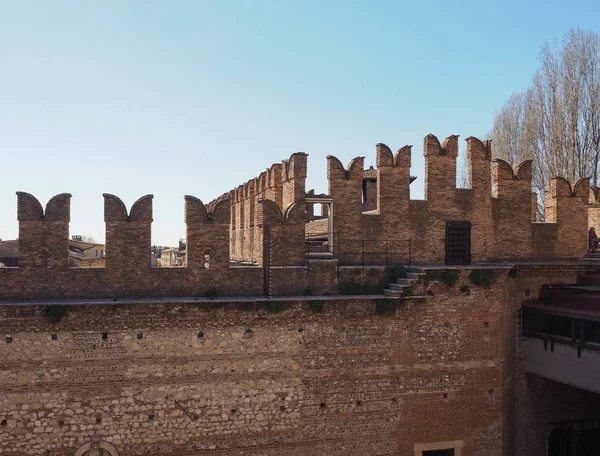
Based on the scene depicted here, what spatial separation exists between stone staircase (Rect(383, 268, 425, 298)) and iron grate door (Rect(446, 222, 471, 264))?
1.84 m

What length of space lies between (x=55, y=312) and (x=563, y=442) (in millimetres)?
15263

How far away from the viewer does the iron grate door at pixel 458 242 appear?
16.0m

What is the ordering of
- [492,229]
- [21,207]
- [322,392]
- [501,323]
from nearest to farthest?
[21,207] → [322,392] → [501,323] → [492,229]

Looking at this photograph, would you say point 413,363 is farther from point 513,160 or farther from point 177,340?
point 513,160

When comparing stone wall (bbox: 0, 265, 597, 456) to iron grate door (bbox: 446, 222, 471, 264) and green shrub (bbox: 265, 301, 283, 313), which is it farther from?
iron grate door (bbox: 446, 222, 471, 264)

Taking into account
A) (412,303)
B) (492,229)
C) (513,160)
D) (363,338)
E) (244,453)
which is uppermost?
(513,160)

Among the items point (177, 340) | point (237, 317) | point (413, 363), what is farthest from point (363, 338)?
point (177, 340)

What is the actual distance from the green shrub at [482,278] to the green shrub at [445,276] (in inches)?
18.2

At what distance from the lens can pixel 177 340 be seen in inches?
511

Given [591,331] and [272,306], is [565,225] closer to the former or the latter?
[591,331]

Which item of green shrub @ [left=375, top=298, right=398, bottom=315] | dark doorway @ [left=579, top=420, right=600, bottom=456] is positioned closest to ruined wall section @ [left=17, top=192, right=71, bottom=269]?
green shrub @ [left=375, top=298, right=398, bottom=315]

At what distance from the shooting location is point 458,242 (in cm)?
1611

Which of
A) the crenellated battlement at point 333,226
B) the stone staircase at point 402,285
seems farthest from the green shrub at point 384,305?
the crenellated battlement at point 333,226

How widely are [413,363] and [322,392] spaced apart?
256 centimetres
